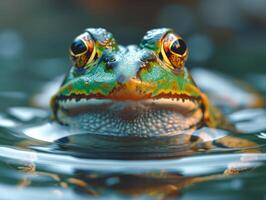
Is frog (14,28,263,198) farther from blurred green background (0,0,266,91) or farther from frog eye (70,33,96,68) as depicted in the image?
blurred green background (0,0,266,91)

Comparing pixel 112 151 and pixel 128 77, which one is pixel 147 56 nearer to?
pixel 128 77

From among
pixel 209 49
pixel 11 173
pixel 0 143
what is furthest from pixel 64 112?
pixel 209 49

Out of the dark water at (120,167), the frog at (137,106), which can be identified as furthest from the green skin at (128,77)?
the dark water at (120,167)

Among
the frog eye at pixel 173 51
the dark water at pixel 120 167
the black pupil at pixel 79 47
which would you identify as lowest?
the dark water at pixel 120 167

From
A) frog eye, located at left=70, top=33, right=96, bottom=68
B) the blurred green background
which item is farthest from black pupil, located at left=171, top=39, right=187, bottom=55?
the blurred green background

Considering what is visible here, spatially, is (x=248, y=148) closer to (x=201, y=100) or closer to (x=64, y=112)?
(x=201, y=100)

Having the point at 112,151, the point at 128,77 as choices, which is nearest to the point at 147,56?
the point at 128,77

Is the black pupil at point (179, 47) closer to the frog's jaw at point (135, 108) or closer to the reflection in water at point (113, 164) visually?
the frog's jaw at point (135, 108)
